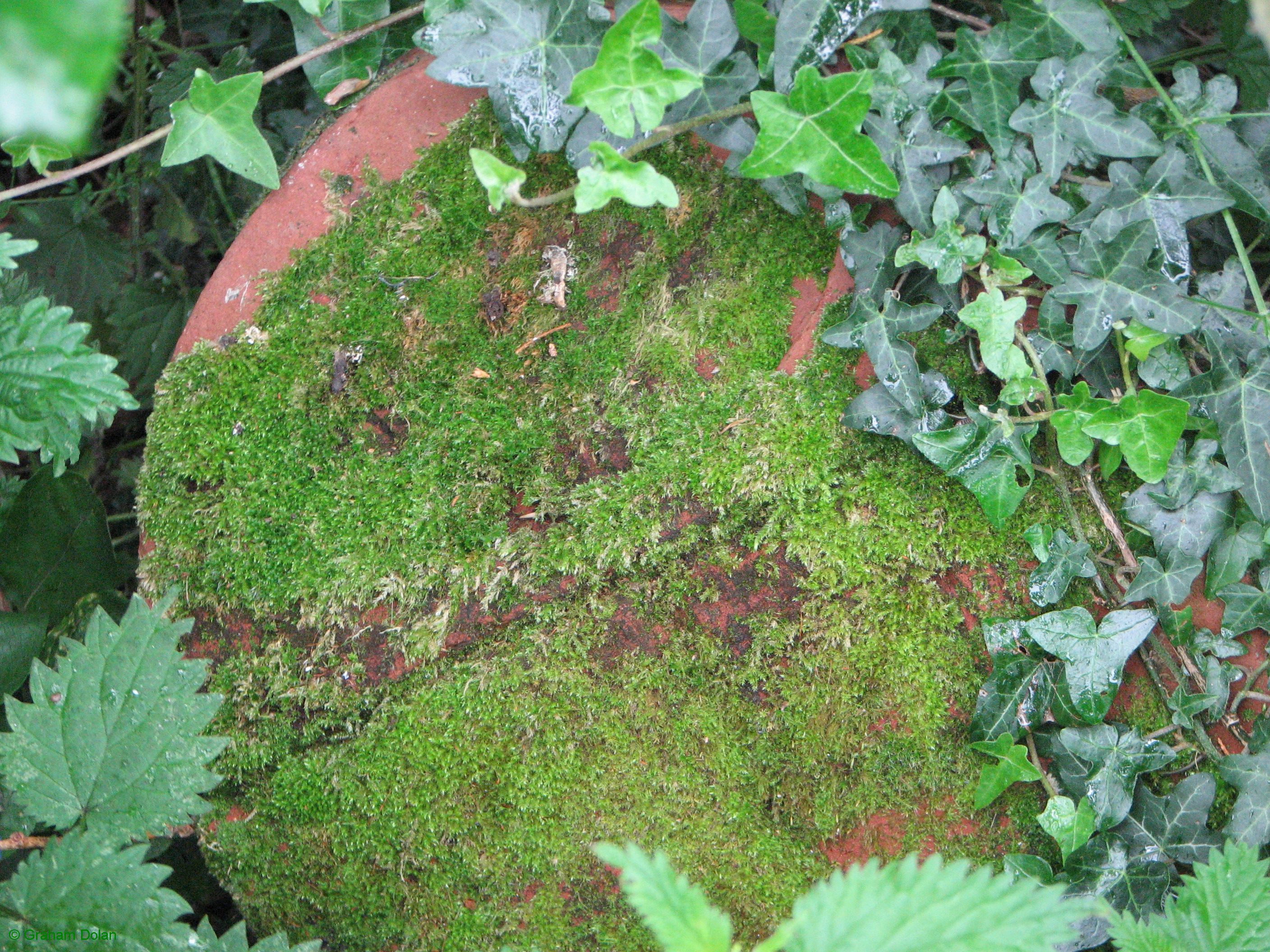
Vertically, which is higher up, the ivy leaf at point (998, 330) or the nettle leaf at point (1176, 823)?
the ivy leaf at point (998, 330)

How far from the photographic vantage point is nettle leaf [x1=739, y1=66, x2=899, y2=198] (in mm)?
1551

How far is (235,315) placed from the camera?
1.88 metres

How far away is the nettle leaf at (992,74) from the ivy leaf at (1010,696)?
3.38 ft

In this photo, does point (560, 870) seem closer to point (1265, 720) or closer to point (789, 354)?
point (789, 354)

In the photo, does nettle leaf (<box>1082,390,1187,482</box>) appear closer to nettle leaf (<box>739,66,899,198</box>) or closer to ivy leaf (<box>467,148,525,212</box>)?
nettle leaf (<box>739,66,899,198</box>)

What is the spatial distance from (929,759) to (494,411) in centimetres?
114

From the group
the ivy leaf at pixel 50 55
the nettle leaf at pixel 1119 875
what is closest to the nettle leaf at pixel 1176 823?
the nettle leaf at pixel 1119 875

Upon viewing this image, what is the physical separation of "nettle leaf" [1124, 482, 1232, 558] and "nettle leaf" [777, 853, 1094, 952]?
76 cm

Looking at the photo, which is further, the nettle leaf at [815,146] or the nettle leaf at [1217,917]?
the nettle leaf at [815,146]

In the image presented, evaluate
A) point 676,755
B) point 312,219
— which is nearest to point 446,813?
point 676,755

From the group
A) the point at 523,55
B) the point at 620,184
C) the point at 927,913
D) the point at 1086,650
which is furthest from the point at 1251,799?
the point at 523,55

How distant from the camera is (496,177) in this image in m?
1.48

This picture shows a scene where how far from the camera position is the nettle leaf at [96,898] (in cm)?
151

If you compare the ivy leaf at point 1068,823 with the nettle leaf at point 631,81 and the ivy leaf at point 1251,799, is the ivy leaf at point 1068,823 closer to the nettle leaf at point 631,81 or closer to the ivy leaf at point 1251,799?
the ivy leaf at point 1251,799
